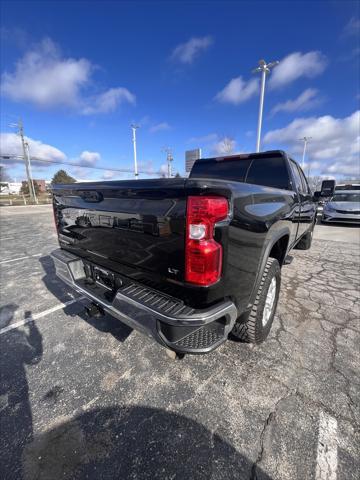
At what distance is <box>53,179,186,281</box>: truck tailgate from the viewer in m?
1.56

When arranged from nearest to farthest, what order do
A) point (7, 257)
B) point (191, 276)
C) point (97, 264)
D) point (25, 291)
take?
point (191, 276), point (97, 264), point (25, 291), point (7, 257)

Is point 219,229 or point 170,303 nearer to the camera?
point 219,229

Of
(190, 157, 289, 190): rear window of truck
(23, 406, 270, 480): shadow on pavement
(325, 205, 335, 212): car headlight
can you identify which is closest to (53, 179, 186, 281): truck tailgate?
(23, 406, 270, 480): shadow on pavement

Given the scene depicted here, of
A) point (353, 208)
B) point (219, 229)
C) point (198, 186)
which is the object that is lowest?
point (353, 208)

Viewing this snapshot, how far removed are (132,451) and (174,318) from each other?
0.93 metres

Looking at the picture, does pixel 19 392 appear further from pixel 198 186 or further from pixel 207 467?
pixel 198 186

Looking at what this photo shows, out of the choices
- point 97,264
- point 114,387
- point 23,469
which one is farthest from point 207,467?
point 97,264

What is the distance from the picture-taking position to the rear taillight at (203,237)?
4.71 feet

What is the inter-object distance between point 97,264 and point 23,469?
4.83 feet

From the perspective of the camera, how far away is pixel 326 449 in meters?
1.51

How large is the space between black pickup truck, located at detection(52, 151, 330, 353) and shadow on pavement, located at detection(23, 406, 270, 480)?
63 centimetres

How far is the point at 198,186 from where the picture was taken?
1.43 meters

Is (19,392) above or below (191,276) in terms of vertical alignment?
below

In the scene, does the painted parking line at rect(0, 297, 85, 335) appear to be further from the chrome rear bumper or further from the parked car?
the parked car
